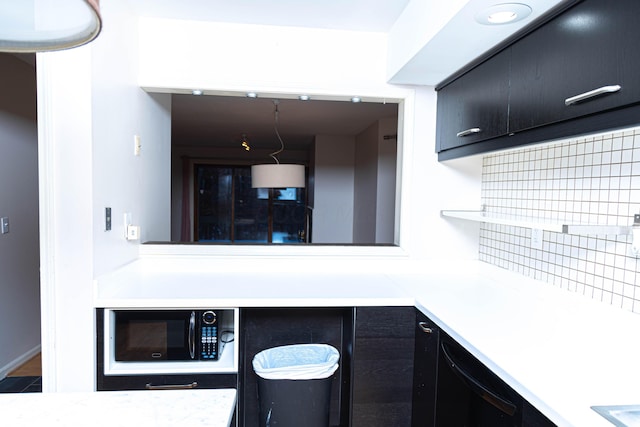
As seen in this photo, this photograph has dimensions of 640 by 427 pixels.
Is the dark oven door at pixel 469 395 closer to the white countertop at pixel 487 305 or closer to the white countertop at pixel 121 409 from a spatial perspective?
the white countertop at pixel 487 305

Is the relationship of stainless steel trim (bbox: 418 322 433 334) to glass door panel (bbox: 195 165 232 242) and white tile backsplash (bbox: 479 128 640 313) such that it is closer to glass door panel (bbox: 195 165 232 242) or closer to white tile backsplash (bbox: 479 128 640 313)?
white tile backsplash (bbox: 479 128 640 313)

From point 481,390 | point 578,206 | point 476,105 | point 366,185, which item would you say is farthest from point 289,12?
point 366,185

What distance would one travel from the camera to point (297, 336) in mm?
1835

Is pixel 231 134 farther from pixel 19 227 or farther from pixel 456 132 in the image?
pixel 456 132

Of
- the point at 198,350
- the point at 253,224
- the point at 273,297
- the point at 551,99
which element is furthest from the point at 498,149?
the point at 253,224

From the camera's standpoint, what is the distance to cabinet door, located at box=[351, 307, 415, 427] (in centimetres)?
162

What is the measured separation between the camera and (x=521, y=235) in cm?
183

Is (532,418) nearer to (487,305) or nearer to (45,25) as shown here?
(487,305)

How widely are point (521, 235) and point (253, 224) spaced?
6343 millimetres

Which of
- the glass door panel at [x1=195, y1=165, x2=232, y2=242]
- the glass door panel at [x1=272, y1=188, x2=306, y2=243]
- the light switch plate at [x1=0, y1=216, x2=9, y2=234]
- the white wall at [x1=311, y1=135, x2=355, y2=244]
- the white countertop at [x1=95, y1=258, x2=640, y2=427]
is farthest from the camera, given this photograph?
the glass door panel at [x1=272, y1=188, x2=306, y2=243]

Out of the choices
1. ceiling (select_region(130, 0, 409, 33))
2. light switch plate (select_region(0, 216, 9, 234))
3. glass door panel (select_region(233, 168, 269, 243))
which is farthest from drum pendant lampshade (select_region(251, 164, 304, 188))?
glass door panel (select_region(233, 168, 269, 243))

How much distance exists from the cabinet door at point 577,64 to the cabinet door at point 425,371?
89 cm

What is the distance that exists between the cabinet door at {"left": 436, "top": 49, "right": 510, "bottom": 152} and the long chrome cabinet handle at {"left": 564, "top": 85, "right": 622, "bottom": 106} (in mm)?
352

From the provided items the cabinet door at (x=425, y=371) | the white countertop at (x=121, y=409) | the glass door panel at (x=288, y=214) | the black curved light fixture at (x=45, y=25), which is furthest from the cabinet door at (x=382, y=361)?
the glass door panel at (x=288, y=214)
